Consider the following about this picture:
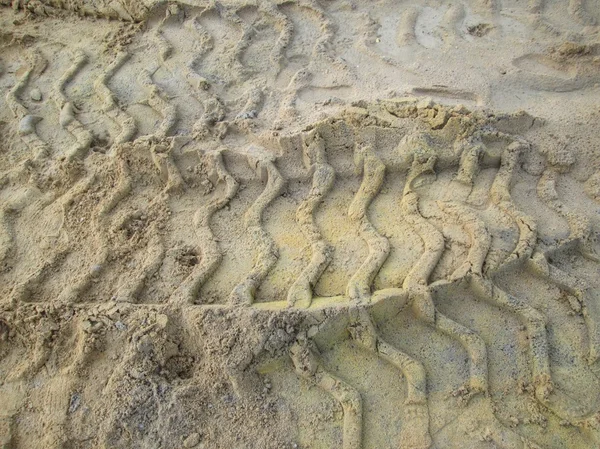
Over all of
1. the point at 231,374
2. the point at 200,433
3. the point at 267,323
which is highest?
the point at 267,323

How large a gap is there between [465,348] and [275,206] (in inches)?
39.3

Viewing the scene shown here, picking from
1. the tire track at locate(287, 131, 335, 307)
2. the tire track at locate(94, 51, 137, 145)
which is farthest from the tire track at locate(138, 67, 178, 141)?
the tire track at locate(287, 131, 335, 307)

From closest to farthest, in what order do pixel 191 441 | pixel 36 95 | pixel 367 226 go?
pixel 191 441 → pixel 367 226 → pixel 36 95

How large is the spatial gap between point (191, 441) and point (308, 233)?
2.98 ft

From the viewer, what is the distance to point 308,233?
2.01 m

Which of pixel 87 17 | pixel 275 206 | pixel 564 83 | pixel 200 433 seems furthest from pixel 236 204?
pixel 87 17

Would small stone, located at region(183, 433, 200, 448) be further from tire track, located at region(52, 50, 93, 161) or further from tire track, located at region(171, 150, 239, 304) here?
tire track, located at region(52, 50, 93, 161)

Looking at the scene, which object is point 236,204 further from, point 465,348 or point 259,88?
point 465,348

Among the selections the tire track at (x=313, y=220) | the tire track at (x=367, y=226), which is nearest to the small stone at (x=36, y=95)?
the tire track at (x=313, y=220)

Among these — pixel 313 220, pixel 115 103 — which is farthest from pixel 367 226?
pixel 115 103

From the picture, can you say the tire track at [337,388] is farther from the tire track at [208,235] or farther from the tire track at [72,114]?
the tire track at [72,114]

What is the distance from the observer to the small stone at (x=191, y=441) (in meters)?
A: 1.59

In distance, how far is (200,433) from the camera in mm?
1612

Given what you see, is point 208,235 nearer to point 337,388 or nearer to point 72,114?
point 337,388
